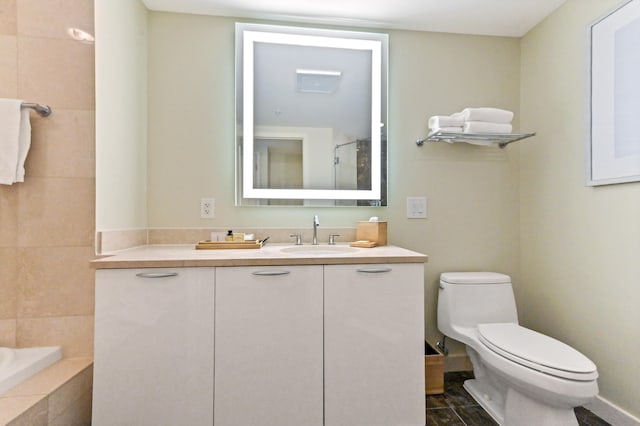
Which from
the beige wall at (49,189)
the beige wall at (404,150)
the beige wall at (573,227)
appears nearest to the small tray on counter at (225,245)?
the beige wall at (404,150)

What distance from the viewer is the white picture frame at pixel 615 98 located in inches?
54.2

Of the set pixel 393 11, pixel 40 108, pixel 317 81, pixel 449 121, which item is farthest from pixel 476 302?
pixel 40 108

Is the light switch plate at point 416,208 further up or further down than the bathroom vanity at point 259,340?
further up

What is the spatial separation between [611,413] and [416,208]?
1326 mm

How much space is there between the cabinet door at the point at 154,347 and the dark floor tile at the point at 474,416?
1.21 meters

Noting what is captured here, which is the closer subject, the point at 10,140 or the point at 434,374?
the point at 10,140

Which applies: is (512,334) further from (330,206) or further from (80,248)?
(80,248)

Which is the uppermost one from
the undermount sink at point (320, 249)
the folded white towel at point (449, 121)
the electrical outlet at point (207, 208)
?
the folded white towel at point (449, 121)

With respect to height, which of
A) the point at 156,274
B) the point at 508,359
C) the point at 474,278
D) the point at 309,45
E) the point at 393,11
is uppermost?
the point at 393,11

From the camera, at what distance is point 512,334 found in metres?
1.51

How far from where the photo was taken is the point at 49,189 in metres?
1.47

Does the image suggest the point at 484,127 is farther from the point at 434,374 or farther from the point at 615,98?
the point at 434,374

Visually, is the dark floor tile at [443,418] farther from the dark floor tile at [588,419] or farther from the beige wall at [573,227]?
the beige wall at [573,227]

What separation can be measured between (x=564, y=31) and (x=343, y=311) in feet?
6.38
